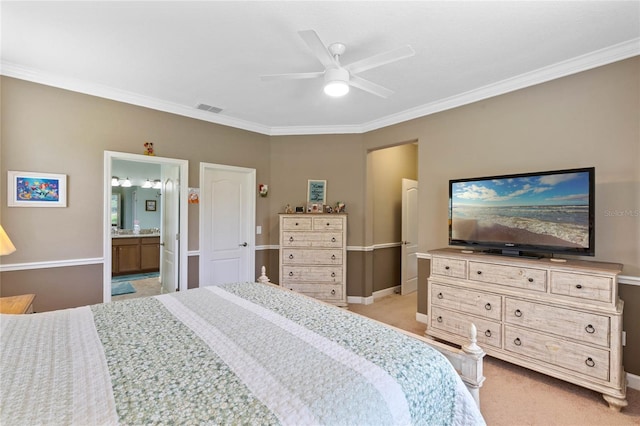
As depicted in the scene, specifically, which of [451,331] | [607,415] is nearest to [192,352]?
[451,331]

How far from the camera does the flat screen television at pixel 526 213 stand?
2338mm

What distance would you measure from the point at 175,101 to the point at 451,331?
3.87m

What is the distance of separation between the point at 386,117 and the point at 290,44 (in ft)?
6.65

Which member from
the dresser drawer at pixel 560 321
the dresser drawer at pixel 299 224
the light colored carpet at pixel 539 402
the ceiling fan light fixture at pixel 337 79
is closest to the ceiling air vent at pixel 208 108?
the dresser drawer at pixel 299 224

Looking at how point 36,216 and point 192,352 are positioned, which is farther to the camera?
point 36,216

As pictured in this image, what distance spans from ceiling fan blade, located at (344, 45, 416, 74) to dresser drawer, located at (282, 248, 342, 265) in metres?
2.45

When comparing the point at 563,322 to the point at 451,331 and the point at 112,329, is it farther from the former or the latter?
the point at 112,329

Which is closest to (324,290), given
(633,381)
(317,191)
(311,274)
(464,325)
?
(311,274)

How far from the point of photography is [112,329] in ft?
4.87

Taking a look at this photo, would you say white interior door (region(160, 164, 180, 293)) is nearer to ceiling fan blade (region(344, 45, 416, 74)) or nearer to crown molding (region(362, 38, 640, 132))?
ceiling fan blade (region(344, 45, 416, 74))

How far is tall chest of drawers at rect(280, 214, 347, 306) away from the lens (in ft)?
13.3

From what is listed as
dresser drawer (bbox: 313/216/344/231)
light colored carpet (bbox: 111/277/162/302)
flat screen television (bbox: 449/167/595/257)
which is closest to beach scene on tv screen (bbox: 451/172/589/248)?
flat screen television (bbox: 449/167/595/257)

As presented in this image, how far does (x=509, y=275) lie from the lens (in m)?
2.53

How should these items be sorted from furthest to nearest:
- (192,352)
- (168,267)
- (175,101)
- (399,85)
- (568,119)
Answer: (168,267)
(175,101)
(399,85)
(568,119)
(192,352)
